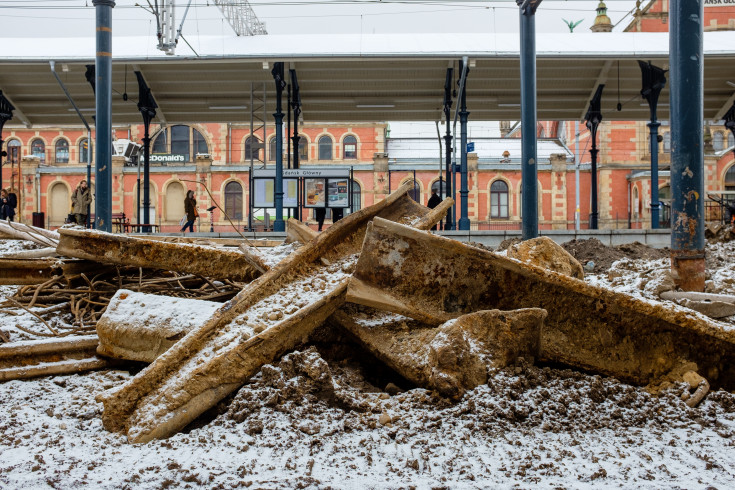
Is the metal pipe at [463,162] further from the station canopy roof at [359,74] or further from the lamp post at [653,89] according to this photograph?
the lamp post at [653,89]

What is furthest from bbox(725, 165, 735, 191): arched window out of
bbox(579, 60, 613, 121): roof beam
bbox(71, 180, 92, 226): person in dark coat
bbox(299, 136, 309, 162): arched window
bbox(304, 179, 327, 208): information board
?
bbox(71, 180, 92, 226): person in dark coat

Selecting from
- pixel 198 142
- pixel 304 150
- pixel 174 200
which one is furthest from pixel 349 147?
pixel 174 200

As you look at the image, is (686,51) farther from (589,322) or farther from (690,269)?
(589,322)

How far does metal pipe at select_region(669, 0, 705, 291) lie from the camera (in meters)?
5.31

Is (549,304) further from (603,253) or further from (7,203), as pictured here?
(7,203)

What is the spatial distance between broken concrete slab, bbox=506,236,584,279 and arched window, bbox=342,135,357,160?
117 ft

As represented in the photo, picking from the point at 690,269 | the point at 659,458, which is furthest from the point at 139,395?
the point at 690,269

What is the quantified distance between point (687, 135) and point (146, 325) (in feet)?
16.1

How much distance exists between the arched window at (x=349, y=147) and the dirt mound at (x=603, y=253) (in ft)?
100

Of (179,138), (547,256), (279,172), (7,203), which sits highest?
(179,138)

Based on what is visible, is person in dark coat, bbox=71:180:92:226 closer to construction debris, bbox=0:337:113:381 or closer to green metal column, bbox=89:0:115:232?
green metal column, bbox=89:0:115:232

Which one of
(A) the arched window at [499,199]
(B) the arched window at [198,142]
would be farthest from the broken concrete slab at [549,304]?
(B) the arched window at [198,142]

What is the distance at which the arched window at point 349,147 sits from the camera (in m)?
39.7

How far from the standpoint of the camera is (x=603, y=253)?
920 cm
